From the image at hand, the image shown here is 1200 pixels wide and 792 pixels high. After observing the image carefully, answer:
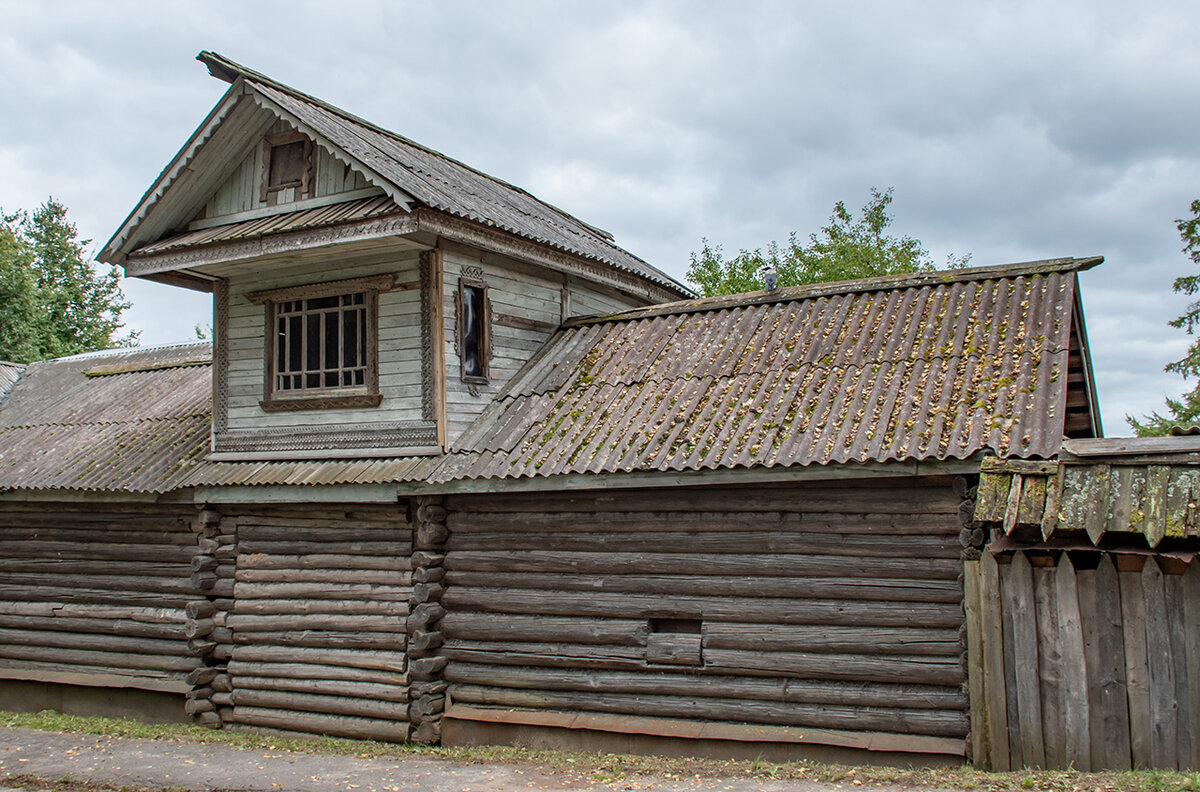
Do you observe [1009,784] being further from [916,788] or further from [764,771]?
[764,771]

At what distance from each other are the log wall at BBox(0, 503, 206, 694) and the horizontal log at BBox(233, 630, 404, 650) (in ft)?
2.84

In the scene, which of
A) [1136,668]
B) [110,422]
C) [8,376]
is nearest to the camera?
[1136,668]

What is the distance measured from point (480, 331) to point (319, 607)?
3.68 m

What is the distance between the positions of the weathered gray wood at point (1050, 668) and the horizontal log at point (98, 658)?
9.47 m

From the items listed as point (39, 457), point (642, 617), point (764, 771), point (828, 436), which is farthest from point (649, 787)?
point (39, 457)

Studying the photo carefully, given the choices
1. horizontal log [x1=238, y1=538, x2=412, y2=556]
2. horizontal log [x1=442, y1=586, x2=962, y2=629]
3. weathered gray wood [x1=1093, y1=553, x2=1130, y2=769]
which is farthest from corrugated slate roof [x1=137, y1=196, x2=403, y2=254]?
weathered gray wood [x1=1093, y1=553, x2=1130, y2=769]

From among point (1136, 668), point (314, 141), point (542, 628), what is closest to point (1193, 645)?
point (1136, 668)

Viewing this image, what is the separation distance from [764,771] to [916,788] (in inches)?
55.8

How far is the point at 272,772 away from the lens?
9734 millimetres

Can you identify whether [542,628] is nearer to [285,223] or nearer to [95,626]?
[285,223]

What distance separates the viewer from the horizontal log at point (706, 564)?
874 centimetres

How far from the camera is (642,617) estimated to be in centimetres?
987

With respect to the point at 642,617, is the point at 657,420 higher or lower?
higher

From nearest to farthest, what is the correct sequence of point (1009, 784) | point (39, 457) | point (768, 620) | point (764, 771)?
point (1009, 784)
point (764, 771)
point (768, 620)
point (39, 457)
